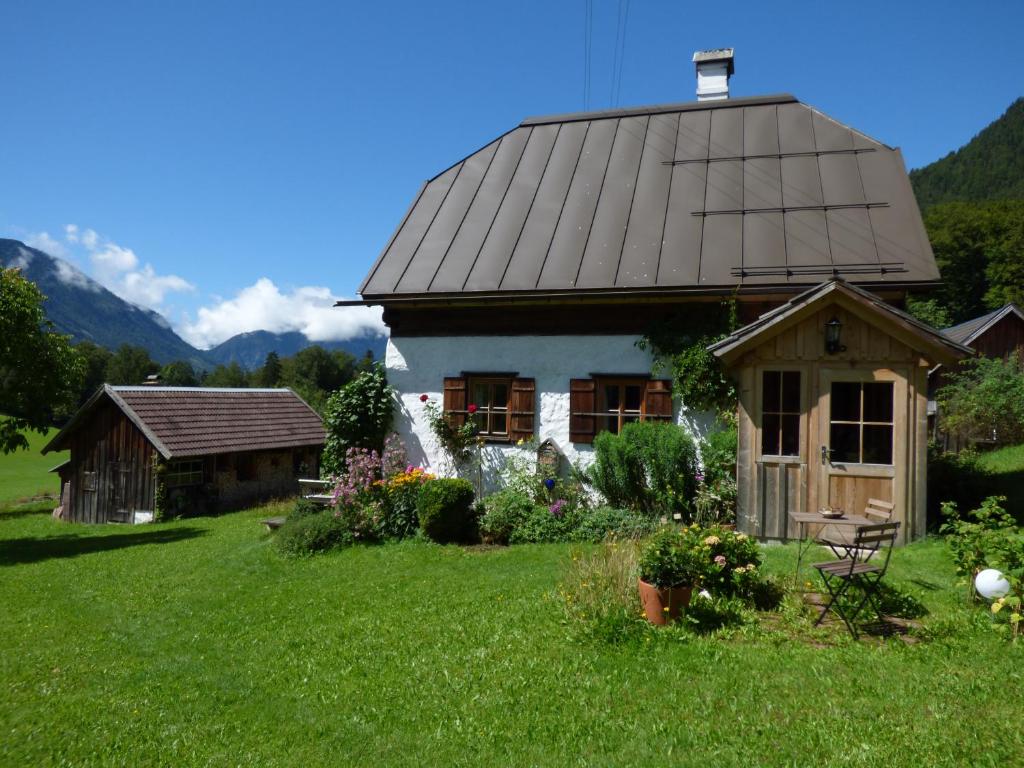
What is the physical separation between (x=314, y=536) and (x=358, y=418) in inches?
92.6

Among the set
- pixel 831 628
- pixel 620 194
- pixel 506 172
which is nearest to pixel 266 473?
pixel 506 172

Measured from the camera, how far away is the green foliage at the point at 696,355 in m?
10.2

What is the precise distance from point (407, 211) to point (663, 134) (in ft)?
19.4

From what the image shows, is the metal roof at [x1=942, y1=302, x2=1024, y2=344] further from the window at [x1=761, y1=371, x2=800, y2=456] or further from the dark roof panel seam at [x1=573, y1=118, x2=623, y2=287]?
the window at [x1=761, y1=371, x2=800, y2=456]

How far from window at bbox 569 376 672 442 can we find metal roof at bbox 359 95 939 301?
5.18 feet

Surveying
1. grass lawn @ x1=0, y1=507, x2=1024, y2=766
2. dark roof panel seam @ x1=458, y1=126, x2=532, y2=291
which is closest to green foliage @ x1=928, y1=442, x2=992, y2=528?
grass lawn @ x1=0, y1=507, x2=1024, y2=766

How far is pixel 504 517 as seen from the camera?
1027 centimetres

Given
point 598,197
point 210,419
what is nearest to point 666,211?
point 598,197

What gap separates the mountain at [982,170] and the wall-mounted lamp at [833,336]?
68420 mm

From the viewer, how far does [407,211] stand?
1452 centimetres

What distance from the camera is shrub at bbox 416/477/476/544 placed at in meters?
10.2

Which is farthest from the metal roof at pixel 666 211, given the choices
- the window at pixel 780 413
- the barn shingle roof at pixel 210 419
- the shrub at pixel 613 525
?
the barn shingle roof at pixel 210 419

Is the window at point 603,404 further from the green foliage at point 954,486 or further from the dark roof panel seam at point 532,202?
the green foliage at point 954,486

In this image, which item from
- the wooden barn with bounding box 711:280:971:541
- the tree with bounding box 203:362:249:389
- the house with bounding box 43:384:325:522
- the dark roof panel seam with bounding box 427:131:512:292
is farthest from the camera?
the tree with bounding box 203:362:249:389
